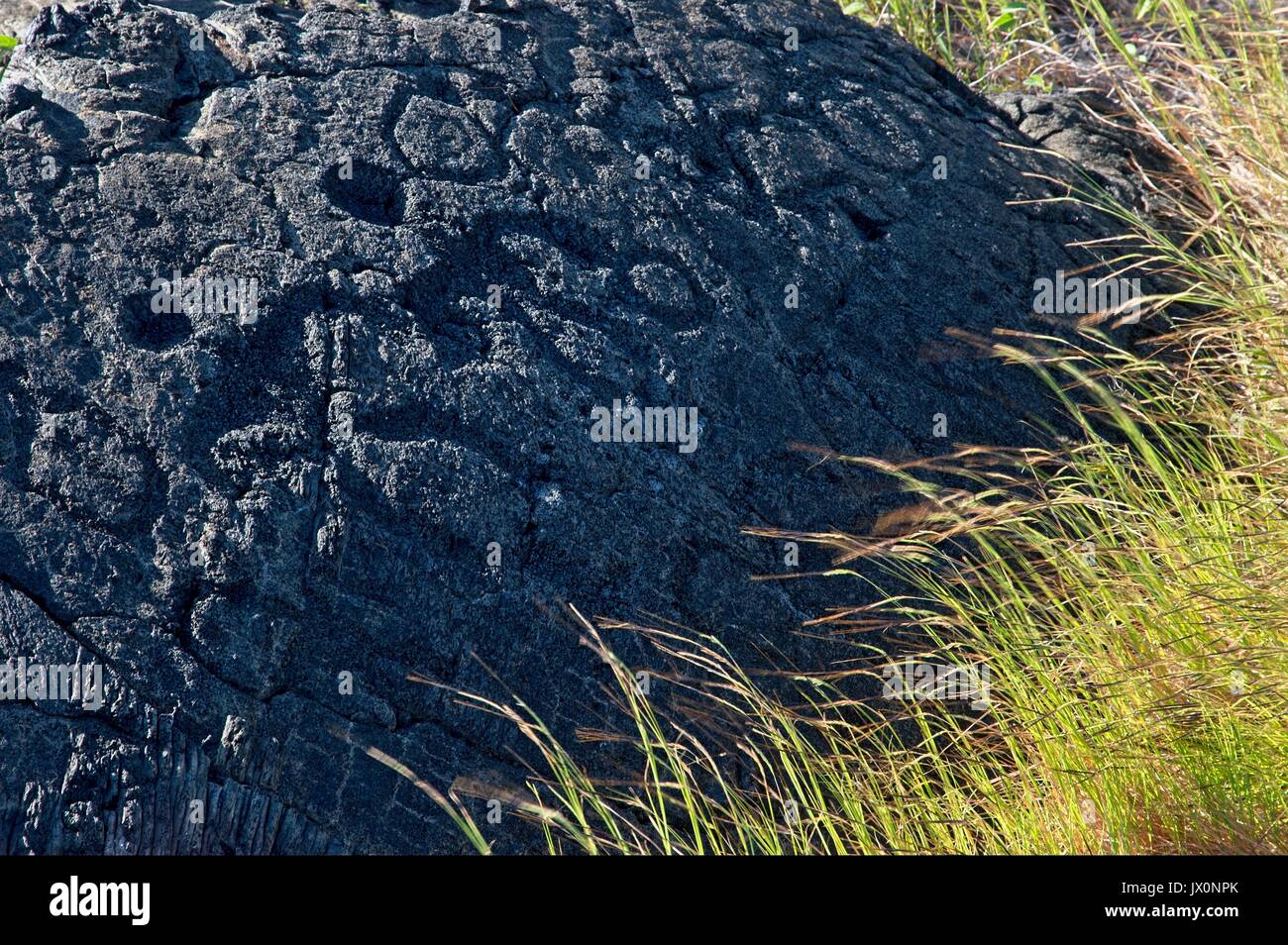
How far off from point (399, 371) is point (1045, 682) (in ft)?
4.67

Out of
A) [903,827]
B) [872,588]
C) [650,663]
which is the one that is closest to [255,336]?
[650,663]

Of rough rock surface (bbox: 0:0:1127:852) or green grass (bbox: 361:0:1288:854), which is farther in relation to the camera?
rough rock surface (bbox: 0:0:1127:852)

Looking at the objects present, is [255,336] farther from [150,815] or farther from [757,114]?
[757,114]

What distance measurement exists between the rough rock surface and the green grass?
0.15 meters

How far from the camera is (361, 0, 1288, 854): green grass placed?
1989mm

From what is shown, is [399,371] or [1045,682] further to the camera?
[399,371]

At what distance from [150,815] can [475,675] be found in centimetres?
63

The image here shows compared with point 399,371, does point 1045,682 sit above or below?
below

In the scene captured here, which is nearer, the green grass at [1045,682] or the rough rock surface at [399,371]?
the green grass at [1045,682]

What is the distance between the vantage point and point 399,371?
7.77ft

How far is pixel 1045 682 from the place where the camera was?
212 centimetres

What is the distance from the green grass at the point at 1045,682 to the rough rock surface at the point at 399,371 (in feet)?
0.51

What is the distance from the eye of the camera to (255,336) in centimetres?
234

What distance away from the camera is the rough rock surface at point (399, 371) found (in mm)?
2117
